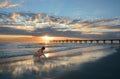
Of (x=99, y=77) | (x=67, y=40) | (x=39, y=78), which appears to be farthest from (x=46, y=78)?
(x=67, y=40)

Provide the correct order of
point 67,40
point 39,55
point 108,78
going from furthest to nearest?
point 67,40, point 39,55, point 108,78

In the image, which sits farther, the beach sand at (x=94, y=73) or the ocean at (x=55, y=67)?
the ocean at (x=55, y=67)

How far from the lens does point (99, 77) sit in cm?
912

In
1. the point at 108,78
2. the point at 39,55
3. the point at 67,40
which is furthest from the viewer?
the point at 67,40

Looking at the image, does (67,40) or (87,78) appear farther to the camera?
(67,40)

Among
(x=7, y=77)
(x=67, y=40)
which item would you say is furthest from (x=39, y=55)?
(x=67, y=40)

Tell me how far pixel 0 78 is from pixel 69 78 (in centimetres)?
296

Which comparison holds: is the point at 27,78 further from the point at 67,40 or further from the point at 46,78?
the point at 67,40

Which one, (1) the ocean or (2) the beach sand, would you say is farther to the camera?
(1) the ocean

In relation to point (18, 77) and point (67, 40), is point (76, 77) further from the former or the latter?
point (67, 40)

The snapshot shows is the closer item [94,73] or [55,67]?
[94,73]

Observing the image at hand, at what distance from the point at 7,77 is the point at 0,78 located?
0.31 m

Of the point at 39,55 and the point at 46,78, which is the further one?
the point at 39,55

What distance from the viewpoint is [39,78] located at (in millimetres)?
8898
